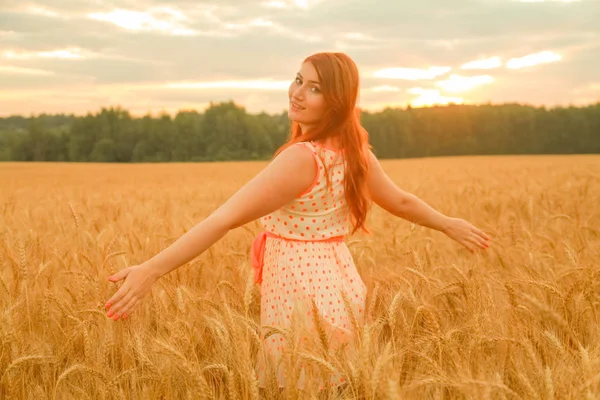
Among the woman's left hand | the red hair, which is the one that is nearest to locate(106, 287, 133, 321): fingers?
the woman's left hand

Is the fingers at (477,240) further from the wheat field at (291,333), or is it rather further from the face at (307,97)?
the face at (307,97)

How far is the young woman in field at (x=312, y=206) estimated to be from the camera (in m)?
1.96

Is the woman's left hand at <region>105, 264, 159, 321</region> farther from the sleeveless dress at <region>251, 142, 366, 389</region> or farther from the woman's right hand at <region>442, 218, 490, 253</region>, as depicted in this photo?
the woman's right hand at <region>442, 218, 490, 253</region>

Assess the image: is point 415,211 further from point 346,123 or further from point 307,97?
point 307,97

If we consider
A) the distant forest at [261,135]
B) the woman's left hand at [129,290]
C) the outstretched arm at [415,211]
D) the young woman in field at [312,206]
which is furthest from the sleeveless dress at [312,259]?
the distant forest at [261,135]

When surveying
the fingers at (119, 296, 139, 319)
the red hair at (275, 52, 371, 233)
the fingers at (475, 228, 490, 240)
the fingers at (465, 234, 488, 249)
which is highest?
the red hair at (275, 52, 371, 233)

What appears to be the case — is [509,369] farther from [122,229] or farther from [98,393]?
[122,229]

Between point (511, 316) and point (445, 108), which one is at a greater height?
point (445, 108)

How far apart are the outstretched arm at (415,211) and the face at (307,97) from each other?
37 centimetres

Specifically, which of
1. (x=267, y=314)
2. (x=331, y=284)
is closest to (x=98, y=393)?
(x=267, y=314)

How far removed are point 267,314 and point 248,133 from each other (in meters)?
47.9

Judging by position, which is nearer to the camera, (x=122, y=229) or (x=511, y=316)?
(x=511, y=316)

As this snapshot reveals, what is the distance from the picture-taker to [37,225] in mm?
4086

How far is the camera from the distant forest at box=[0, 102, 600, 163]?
1727 inches
